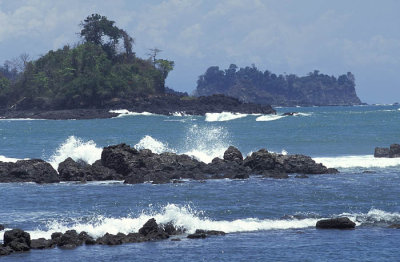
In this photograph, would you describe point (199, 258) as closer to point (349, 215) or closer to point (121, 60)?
point (349, 215)

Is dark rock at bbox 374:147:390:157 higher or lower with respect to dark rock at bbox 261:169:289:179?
higher

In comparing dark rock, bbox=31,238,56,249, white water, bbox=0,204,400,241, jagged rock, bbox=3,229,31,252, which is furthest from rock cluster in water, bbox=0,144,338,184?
jagged rock, bbox=3,229,31,252

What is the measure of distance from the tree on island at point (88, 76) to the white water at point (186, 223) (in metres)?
116

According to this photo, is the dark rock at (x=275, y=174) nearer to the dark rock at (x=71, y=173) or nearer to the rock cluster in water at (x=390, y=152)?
the dark rock at (x=71, y=173)

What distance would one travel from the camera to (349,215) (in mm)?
27312

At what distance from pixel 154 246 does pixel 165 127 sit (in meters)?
73.2

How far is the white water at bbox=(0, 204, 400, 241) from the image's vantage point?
2470 centimetres

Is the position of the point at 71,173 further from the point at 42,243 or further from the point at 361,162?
the point at 361,162

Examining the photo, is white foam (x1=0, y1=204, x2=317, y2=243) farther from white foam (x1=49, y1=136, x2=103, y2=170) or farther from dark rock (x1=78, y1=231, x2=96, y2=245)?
white foam (x1=49, y1=136, x2=103, y2=170)

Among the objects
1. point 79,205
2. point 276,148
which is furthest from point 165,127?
point 79,205

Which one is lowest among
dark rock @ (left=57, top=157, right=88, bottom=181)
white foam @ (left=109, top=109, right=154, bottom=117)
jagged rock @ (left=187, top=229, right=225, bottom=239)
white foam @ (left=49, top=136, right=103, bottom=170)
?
jagged rock @ (left=187, top=229, right=225, bottom=239)

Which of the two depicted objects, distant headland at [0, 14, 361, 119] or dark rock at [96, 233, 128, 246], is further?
distant headland at [0, 14, 361, 119]

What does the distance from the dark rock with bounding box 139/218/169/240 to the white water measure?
871 millimetres

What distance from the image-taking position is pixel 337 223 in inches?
979
